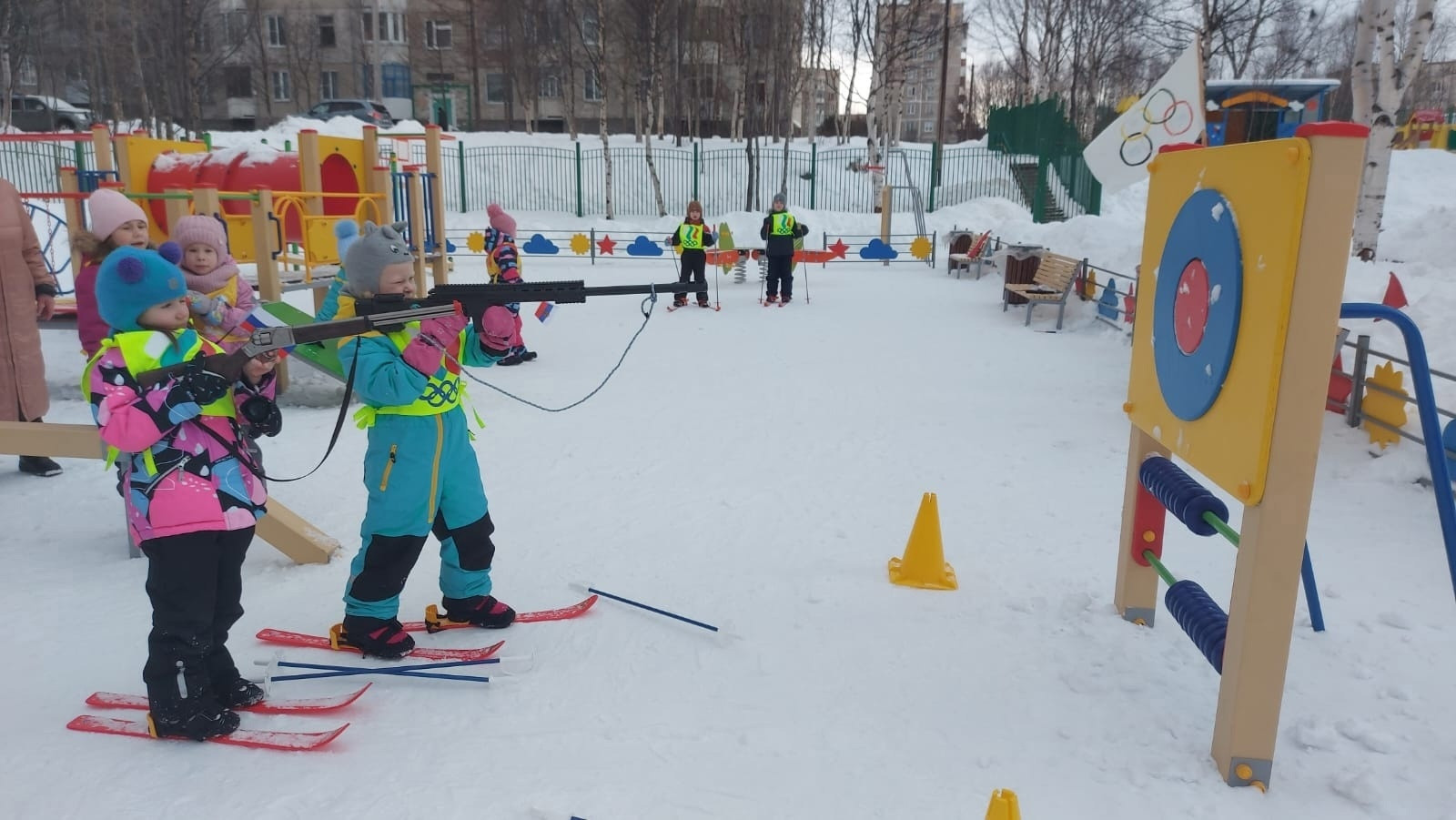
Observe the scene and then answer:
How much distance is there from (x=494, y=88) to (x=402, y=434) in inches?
1752

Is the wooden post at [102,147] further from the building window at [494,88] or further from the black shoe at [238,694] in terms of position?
the building window at [494,88]

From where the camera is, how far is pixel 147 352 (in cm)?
287

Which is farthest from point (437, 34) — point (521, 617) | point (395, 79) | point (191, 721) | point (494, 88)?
point (191, 721)

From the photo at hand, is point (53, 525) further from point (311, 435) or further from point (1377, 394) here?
point (1377, 394)

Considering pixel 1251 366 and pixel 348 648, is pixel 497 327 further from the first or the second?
pixel 1251 366

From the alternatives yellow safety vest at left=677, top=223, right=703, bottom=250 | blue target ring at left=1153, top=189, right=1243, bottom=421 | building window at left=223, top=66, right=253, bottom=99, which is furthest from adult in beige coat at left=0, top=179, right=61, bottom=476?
building window at left=223, top=66, right=253, bottom=99

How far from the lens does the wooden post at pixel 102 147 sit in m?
9.92

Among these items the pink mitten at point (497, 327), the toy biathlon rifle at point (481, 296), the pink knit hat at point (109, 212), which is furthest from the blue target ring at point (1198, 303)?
the pink knit hat at point (109, 212)

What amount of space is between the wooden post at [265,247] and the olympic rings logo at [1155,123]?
761 cm

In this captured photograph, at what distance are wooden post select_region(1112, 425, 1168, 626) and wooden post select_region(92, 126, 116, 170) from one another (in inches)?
415

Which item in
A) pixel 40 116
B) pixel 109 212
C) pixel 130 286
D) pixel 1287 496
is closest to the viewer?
pixel 1287 496

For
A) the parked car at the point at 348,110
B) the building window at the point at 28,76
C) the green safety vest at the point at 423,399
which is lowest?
the green safety vest at the point at 423,399

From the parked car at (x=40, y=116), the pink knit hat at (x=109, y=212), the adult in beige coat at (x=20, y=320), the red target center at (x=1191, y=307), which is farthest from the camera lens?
the parked car at (x=40, y=116)

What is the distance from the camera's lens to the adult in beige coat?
5984 millimetres
